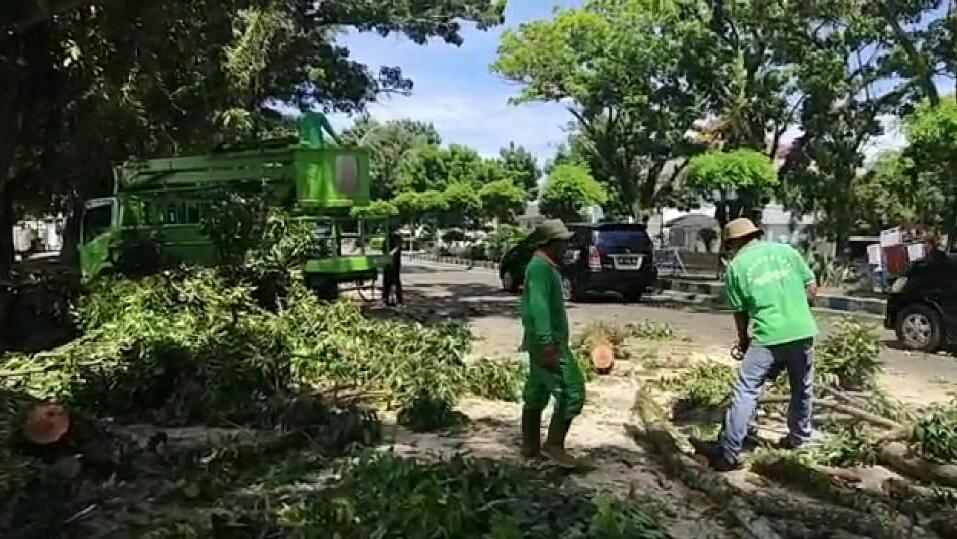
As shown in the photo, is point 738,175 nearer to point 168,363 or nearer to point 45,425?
point 168,363

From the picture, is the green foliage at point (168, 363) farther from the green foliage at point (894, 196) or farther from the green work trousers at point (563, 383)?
the green foliage at point (894, 196)

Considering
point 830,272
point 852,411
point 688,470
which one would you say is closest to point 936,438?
point 852,411

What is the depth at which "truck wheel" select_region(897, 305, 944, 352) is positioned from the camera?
12492 millimetres

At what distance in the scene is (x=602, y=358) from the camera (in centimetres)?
1085

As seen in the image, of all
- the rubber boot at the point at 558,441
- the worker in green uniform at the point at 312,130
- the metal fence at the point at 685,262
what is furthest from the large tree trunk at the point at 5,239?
the metal fence at the point at 685,262

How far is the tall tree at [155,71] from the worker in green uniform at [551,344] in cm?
504

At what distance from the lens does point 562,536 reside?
4758mm

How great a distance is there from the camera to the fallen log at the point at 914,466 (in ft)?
19.2

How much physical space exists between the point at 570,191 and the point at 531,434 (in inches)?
1040

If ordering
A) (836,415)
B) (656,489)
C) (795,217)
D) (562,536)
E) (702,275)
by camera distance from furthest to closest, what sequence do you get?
(795,217) < (702,275) < (836,415) < (656,489) < (562,536)

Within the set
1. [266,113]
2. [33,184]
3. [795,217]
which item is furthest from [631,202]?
[33,184]

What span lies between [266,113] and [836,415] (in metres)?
20.5

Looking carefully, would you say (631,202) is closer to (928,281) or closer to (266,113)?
(266,113)

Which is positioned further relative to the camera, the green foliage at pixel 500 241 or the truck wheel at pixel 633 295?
the green foliage at pixel 500 241
